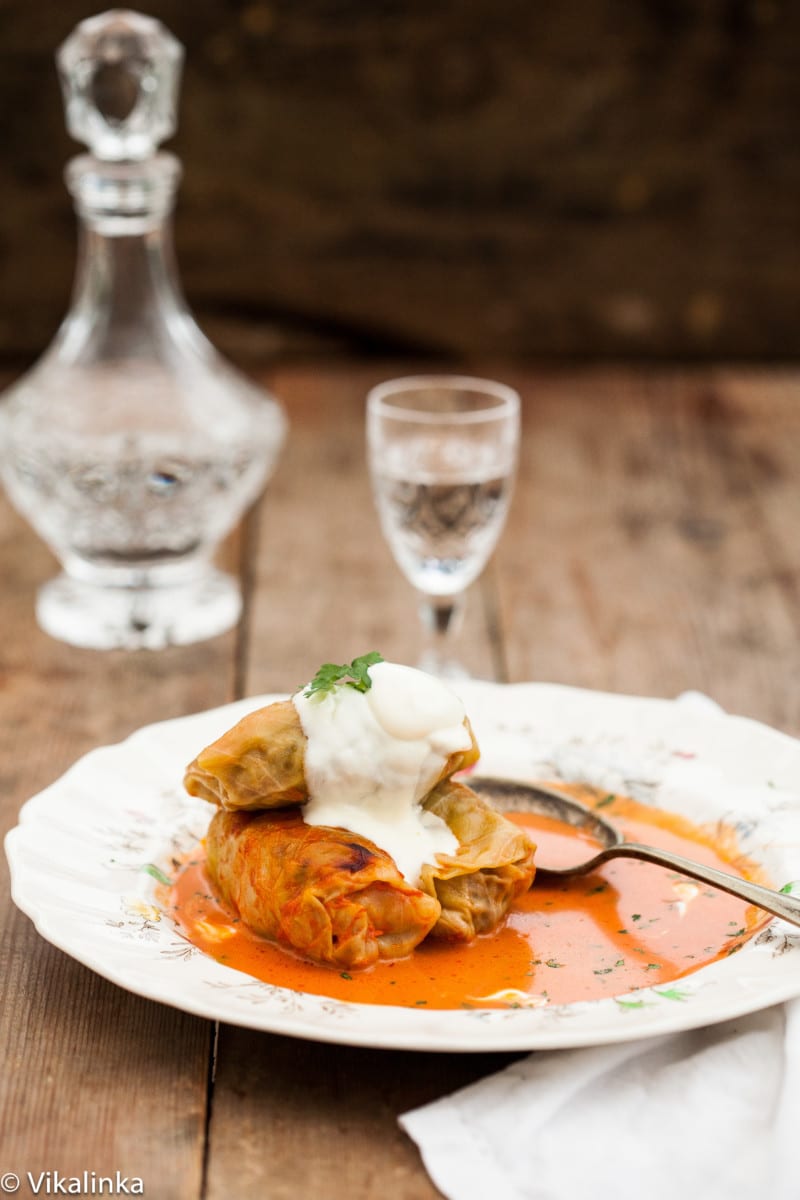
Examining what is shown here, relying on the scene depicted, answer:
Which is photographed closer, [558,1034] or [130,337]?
[558,1034]

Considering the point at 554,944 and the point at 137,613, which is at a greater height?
the point at 554,944

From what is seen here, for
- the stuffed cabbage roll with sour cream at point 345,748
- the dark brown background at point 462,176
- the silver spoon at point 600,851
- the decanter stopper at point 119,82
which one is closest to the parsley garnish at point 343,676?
the stuffed cabbage roll with sour cream at point 345,748

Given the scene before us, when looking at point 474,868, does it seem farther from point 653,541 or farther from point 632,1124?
point 653,541

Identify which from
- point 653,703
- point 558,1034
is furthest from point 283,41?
point 558,1034

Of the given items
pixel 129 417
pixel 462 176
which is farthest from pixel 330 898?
pixel 462 176

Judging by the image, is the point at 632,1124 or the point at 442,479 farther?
the point at 442,479

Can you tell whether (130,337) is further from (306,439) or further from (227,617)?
(306,439)
